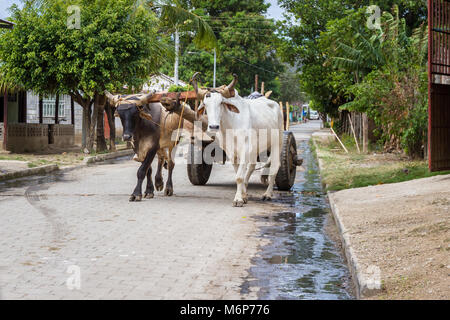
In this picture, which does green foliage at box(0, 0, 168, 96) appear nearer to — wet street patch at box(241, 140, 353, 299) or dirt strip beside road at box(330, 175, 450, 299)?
Result: dirt strip beside road at box(330, 175, 450, 299)

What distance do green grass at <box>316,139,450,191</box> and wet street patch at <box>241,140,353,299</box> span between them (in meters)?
2.64

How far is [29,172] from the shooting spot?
53.1 feet

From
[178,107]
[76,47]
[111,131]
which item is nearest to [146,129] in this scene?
[178,107]

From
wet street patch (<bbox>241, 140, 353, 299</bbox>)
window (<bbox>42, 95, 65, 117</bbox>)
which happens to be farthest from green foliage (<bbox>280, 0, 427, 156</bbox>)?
window (<bbox>42, 95, 65, 117</bbox>)

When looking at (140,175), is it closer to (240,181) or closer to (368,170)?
(240,181)

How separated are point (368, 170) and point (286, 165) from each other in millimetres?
3803

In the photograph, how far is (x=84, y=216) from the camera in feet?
30.6

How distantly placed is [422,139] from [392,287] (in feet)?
40.5

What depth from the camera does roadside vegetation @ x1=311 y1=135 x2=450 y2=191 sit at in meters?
13.1

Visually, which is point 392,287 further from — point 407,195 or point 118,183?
point 118,183

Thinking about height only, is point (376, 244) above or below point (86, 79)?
below

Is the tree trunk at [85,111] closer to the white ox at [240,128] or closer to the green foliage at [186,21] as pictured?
the green foliage at [186,21]

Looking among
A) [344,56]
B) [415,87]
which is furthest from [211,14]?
[415,87]
